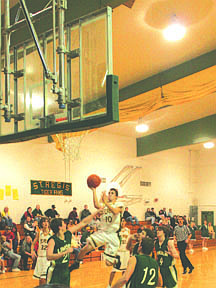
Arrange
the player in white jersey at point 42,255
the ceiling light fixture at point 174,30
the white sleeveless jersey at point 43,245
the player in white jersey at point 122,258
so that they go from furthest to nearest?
the ceiling light fixture at point 174,30
the player in white jersey at point 122,258
the white sleeveless jersey at point 43,245
the player in white jersey at point 42,255

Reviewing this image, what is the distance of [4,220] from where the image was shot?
13336mm

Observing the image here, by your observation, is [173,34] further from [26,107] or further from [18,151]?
[18,151]

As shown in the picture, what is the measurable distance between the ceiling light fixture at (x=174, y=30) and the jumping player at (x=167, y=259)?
459 cm

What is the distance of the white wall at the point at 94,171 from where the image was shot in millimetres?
Answer: 15453

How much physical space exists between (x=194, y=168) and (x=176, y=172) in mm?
1736

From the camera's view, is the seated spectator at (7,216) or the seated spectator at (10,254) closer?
the seated spectator at (10,254)

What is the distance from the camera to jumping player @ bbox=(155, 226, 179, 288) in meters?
5.20

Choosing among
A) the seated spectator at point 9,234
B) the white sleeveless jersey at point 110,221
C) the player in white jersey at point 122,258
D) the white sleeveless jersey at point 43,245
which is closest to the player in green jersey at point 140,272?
the white sleeveless jersey at point 110,221

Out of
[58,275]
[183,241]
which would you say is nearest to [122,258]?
[183,241]

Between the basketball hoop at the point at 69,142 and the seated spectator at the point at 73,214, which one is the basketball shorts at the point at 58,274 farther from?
the seated spectator at the point at 73,214

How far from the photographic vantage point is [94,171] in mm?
18375

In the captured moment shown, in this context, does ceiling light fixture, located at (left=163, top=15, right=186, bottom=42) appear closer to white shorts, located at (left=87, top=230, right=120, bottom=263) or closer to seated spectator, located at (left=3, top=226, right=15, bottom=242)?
white shorts, located at (left=87, top=230, right=120, bottom=263)

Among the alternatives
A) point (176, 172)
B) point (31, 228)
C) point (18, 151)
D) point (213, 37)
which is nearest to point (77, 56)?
point (213, 37)

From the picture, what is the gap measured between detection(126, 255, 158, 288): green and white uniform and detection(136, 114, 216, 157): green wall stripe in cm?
1315
